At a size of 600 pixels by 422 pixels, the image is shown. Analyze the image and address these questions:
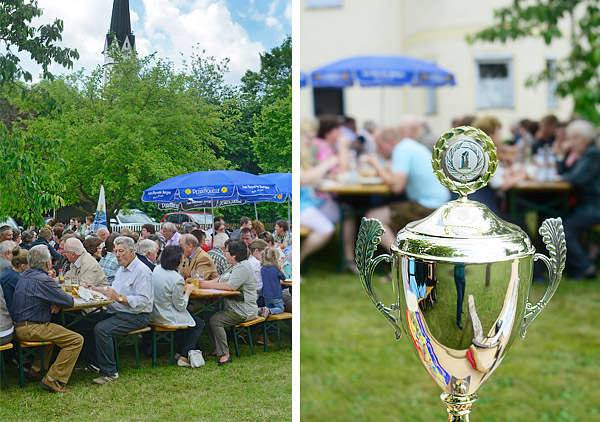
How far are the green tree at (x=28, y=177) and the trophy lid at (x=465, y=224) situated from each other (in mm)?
1382

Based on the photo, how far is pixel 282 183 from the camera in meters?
2.04

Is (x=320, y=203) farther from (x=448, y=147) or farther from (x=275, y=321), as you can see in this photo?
(x=448, y=147)

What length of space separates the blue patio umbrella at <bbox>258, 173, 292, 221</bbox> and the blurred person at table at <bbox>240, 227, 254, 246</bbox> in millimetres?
133

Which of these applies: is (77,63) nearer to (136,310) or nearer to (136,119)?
(136,119)

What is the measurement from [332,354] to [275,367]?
214 cm

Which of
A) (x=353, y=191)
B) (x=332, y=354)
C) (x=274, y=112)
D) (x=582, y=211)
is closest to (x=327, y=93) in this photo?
(x=353, y=191)

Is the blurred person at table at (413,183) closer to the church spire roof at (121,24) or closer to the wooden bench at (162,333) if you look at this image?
the wooden bench at (162,333)

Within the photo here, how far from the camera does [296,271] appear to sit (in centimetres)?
188

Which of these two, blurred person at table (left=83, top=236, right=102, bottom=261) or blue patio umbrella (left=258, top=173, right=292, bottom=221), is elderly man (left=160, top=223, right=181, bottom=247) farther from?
blue patio umbrella (left=258, top=173, right=292, bottom=221)

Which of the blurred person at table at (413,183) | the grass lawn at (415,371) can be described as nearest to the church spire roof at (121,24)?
the grass lawn at (415,371)

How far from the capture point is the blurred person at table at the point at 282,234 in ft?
6.68

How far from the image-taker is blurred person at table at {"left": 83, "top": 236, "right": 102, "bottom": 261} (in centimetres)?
198

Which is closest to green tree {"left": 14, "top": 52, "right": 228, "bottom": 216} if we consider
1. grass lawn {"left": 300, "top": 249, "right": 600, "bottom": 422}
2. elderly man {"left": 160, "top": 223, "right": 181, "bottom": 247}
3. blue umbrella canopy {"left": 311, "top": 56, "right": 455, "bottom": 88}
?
elderly man {"left": 160, "top": 223, "right": 181, "bottom": 247}

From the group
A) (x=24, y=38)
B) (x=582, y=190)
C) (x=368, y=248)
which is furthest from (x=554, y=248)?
(x=582, y=190)
